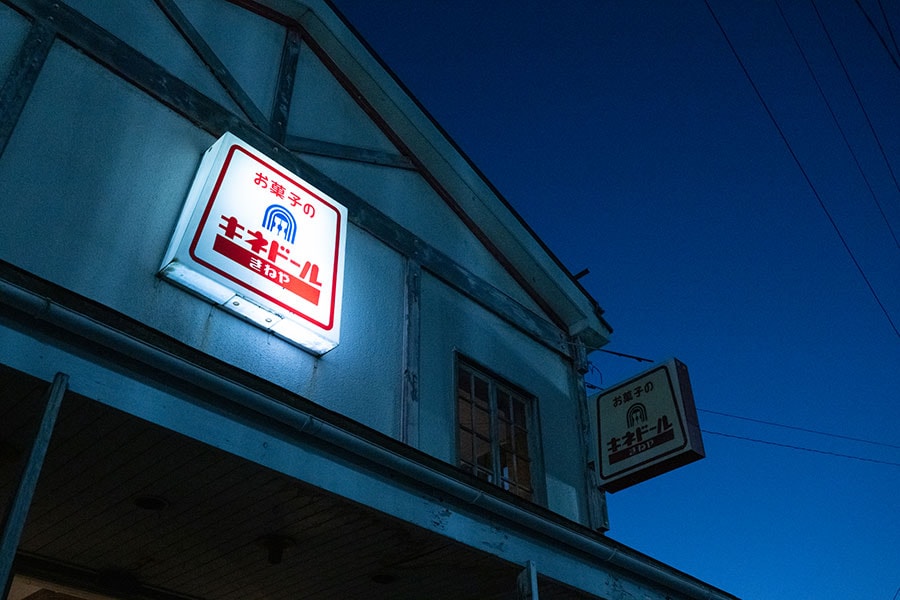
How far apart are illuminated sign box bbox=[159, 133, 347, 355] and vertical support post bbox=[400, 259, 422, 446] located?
1121mm

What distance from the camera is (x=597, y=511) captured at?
995 centimetres

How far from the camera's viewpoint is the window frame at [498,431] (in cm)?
883

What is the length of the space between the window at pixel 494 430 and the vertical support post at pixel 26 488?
4.81 m

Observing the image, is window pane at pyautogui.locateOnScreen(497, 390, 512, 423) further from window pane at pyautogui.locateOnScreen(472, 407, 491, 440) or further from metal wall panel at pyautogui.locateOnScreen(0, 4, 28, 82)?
metal wall panel at pyautogui.locateOnScreen(0, 4, 28, 82)

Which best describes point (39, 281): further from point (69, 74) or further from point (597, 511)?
point (597, 511)

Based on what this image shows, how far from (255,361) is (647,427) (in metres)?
4.77

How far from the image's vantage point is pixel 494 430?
9242mm

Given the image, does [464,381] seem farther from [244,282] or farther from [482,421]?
[244,282]

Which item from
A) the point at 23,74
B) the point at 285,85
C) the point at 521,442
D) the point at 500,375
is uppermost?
the point at 285,85

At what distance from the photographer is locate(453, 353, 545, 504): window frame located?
8.83 meters

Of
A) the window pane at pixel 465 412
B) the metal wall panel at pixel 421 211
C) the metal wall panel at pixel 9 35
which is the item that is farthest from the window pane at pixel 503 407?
the metal wall panel at pixel 9 35

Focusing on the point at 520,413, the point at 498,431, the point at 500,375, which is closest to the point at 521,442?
the point at 520,413

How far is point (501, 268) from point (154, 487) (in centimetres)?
648

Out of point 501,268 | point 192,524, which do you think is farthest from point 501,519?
point 501,268
